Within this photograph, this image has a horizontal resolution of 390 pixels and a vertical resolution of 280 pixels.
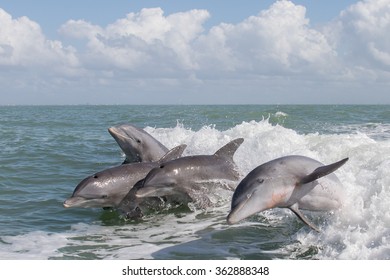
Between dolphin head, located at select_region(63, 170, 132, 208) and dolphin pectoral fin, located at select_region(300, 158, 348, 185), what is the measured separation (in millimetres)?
3980

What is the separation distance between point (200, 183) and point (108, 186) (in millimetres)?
1882

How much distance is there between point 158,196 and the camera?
10.4m

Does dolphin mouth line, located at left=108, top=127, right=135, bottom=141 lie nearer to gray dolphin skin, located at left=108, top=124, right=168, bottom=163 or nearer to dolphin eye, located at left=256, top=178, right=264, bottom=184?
gray dolphin skin, located at left=108, top=124, right=168, bottom=163

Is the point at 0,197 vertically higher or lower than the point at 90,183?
lower

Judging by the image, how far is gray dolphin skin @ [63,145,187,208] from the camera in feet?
31.9

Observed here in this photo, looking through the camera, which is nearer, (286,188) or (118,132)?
(286,188)

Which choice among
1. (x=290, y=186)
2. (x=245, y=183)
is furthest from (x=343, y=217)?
(x=245, y=183)

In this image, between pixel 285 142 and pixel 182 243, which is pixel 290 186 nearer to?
pixel 182 243

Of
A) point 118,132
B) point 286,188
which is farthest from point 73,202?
point 286,188

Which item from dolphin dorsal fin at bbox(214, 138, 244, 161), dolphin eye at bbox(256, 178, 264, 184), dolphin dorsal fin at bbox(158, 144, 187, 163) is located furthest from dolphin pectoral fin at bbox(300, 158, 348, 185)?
dolphin dorsal fin at bbox(158, 144, 187, 163)

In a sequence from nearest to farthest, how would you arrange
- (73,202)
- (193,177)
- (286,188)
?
(286,188) → (73,202) → (193,177)

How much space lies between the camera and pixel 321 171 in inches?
298

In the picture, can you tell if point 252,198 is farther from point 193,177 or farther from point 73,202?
point 73,202

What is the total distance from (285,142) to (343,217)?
1128 centimetres
